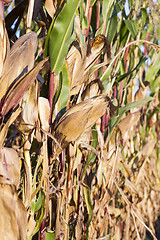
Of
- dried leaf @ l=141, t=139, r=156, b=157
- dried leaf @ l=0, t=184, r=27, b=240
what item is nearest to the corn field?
dried leaf @ l=0, t=184, r=27, b=240

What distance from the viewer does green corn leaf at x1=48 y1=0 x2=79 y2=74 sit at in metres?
0.64

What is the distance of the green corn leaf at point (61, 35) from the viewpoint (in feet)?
2.11

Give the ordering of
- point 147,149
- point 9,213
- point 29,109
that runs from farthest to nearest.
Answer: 1. point 147,149
2. point 29,109
3. point 9,213

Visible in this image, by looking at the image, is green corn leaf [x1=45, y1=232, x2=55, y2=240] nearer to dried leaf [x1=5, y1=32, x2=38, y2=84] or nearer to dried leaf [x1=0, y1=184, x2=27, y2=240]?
dried leaf [x1=0, y1=184, x2=27, y2=240]

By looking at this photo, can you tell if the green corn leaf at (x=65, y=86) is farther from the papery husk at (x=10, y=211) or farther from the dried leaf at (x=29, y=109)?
the papery husk at (x=10, y=211)

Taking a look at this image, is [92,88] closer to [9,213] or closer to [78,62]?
[78,62]

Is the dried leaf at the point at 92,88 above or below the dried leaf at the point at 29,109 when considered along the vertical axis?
above

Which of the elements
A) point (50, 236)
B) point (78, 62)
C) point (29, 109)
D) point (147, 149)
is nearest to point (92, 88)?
point (78, 62)

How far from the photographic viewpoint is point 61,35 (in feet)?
2.13

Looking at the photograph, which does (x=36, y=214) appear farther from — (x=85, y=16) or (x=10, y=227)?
(x=85, y=16)

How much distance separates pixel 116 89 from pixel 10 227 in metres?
0.68

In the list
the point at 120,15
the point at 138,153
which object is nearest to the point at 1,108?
the point at 120,15

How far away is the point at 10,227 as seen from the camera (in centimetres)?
52

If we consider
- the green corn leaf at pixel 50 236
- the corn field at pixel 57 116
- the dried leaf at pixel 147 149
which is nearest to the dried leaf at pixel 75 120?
the corn field at pixel 57 116
